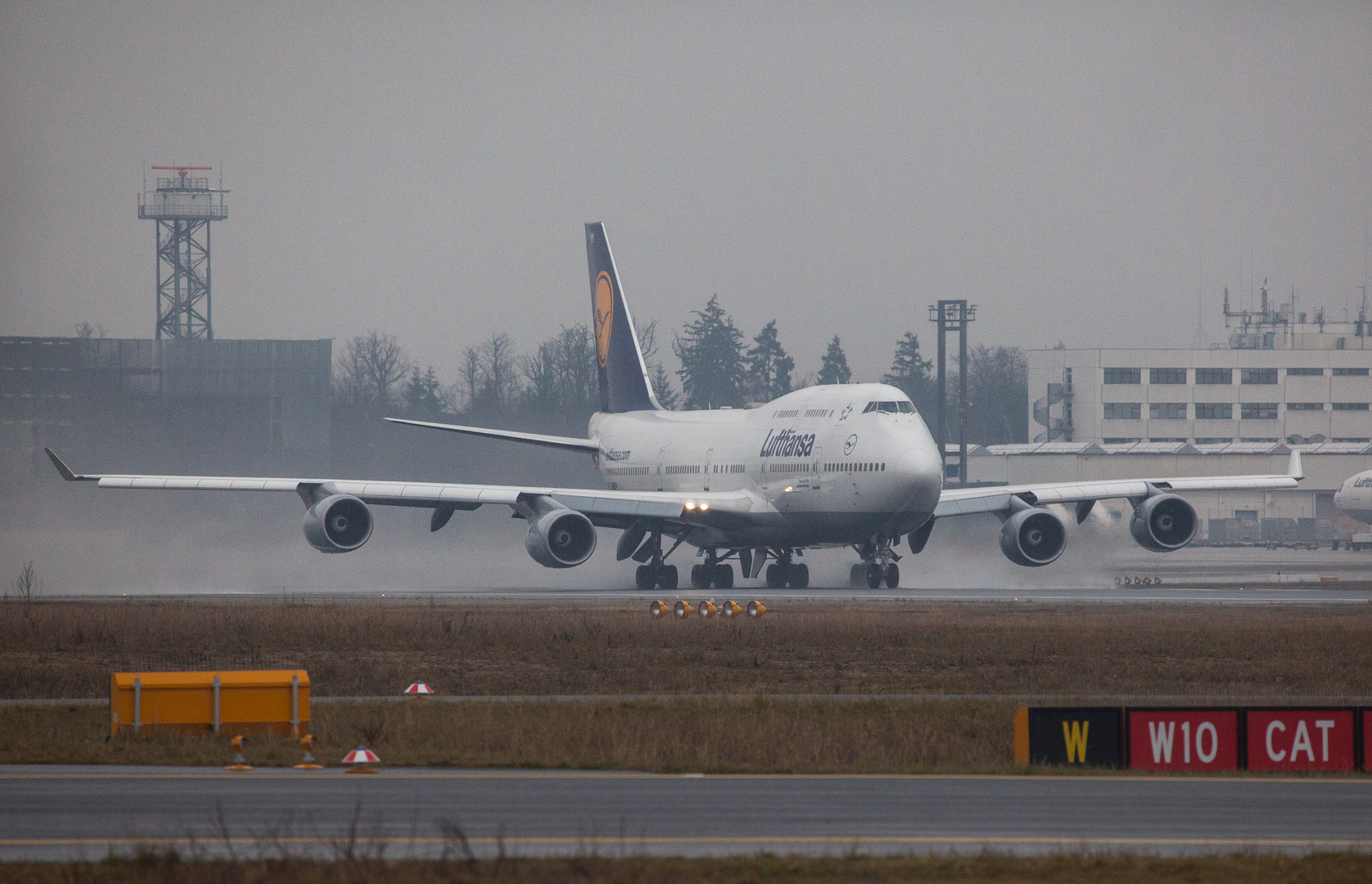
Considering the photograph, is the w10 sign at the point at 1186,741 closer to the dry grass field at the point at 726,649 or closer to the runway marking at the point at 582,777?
the runway marking at the point at 582,777

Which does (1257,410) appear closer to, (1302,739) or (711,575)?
(711,575)

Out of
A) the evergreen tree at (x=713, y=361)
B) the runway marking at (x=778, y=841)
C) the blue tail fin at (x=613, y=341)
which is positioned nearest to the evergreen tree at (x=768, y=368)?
the evergreen tree at (x=713, y=361)

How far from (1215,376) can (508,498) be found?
301ft

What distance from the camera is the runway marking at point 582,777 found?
16.7 meters

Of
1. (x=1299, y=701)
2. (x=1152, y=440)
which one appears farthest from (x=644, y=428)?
(x=1152, y=440)

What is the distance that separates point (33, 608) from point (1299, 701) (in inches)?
1126

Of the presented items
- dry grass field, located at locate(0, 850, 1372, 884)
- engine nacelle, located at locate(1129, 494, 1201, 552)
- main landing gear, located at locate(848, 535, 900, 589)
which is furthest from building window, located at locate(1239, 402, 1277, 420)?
dry grass field, located at locate(0, 850, 1372, 884)

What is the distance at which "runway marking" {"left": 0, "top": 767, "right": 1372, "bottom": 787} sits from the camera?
16.7m

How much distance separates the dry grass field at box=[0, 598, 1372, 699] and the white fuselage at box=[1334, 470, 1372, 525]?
57703 mm

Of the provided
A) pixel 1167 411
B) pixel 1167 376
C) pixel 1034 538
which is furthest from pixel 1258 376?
pixel 1034 538

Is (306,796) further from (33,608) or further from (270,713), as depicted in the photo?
(33,608)

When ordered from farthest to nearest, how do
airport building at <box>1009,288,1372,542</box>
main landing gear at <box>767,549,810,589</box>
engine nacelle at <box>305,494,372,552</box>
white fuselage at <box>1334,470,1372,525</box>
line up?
airport building at <box>1009,288,1372,542</box>, white fuselage at <box>1334,470,1372,525</box>, main landing gear at <box>767,549,810,589</box>, engine nacelle at <box>305,494,372,552</box>

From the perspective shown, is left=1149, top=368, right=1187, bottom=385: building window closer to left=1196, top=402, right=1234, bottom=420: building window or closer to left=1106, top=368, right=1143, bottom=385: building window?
left=1106, top=368, right=1143, bottom=385: building window

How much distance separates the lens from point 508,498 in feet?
161
